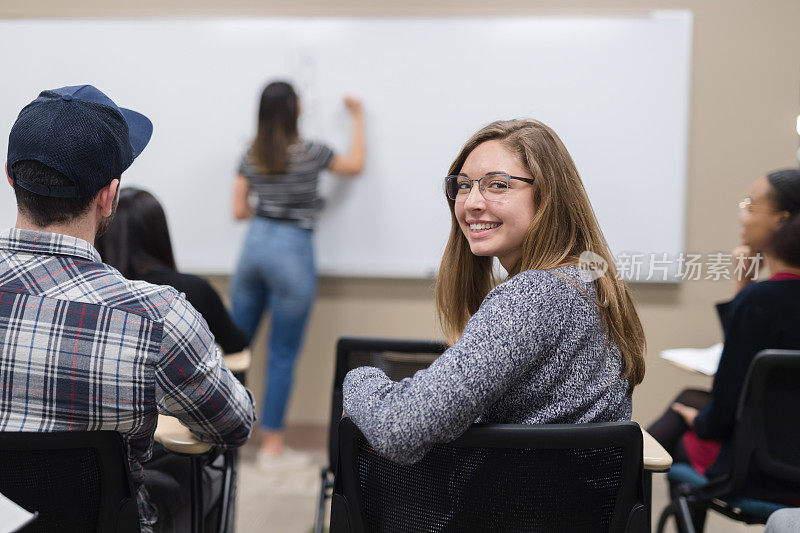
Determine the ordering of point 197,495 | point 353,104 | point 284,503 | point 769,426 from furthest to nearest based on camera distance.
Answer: point 353,104 → point 284,503 → point 769,426 → point 197,495

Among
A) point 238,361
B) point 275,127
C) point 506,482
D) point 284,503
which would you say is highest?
point 275,127

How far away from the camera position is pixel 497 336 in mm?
923

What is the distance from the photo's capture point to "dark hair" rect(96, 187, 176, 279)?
1786mm

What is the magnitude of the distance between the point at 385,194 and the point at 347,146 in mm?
286

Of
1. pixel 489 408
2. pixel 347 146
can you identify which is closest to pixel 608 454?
pixel 489 408

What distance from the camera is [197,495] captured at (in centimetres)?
142

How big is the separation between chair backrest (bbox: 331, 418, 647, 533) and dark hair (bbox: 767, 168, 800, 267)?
3.47ft

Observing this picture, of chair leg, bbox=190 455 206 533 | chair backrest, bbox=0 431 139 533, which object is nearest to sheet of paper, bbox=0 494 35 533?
chair backrest, bbox=0 431 139 533

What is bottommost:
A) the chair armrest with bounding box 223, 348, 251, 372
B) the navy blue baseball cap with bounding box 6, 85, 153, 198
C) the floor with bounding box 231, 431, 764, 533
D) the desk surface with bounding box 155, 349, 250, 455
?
the floor with bounding box 231, 431, 764, 533

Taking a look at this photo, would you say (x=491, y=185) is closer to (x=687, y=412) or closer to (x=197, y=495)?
(x=197, y=495)

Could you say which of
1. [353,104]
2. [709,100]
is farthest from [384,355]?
[709,100]

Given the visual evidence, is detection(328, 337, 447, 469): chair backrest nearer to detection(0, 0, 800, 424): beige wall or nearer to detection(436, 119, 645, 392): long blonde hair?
detection(436, 119, 645, 392): long blonde hair

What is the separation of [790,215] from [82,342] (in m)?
1.71

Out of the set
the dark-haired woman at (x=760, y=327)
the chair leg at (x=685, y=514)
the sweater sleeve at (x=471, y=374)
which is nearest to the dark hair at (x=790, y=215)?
the dark-haired woman at (x=760, y=327)
